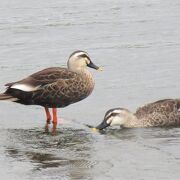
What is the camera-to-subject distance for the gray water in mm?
9070

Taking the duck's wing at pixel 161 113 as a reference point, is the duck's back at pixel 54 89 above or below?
above

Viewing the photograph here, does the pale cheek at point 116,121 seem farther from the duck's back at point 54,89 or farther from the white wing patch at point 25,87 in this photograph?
the white wing patch at point 25,87

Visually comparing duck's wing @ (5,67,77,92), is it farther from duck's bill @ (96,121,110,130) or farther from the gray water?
duck's bill @ (96,121,110,130)

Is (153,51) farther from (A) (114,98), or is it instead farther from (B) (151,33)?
(A) (114,98)

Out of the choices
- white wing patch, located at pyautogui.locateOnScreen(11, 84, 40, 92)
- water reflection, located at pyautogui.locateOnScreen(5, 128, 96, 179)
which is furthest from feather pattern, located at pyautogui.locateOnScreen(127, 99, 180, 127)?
white wing patch, located at pyautogui.locateOnScreen(11, 84, 40, 92)

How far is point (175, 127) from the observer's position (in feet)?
38.2

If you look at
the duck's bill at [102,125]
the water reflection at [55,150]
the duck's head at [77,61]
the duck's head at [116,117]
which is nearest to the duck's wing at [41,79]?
the duck's head at [77,61]

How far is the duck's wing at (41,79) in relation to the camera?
38.5 feet

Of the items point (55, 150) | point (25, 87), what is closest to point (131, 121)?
point (25, 87)

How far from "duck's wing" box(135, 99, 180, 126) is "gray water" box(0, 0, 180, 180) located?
0.93ft

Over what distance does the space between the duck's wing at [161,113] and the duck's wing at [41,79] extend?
1194 mm

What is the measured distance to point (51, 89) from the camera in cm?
1186

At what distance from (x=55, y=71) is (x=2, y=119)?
41.7 inches

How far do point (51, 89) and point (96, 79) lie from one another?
8.94 feet
